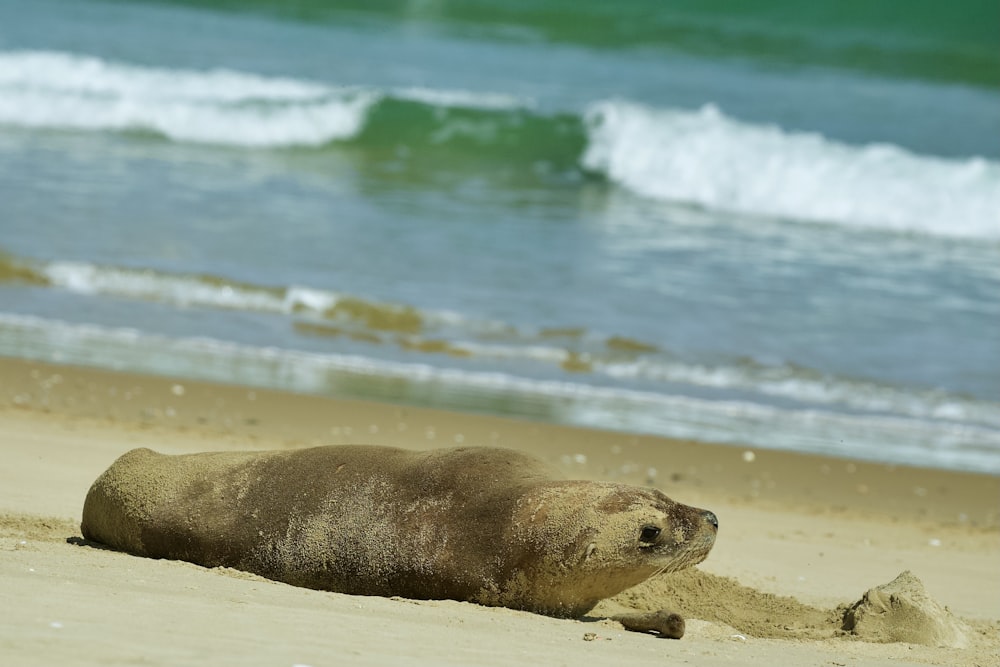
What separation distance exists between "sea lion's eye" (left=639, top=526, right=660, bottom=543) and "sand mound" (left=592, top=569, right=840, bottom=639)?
37cm

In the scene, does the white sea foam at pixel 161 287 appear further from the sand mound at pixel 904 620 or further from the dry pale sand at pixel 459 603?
the sand mound at pixel 904 620

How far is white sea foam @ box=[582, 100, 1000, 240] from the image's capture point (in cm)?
1781

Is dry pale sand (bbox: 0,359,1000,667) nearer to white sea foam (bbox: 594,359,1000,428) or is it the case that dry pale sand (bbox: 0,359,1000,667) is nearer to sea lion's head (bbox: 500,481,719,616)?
sea lion's head (bbox: 500,481,719,616)

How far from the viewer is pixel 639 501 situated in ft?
15.4

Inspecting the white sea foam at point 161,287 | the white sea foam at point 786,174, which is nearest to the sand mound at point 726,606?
the white sea foam at point 161,287

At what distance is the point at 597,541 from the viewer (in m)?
4.58

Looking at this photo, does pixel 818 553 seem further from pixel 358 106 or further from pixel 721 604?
pixel 358 106

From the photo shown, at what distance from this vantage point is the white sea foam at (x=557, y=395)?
27.7 feet

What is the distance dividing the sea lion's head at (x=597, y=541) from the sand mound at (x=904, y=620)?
0.72 meters

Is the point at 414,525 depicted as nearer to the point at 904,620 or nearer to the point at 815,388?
the point at 904,620

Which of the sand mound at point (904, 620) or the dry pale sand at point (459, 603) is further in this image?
the sand mound at point (904, 620)

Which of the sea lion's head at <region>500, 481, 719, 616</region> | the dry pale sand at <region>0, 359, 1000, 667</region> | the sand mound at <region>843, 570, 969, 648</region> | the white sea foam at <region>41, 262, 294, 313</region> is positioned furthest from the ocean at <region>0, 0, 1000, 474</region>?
the sea lion's head at <region>500, 481, 719, 616</region>

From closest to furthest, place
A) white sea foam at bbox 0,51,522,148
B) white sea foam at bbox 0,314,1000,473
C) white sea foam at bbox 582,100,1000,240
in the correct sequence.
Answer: white sea foam at bbox 0,314,1000,473, white sea foam at bbox 582,100,1000,240, white sea foam at bbox 0,51,522,148

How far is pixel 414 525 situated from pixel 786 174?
593 inches
